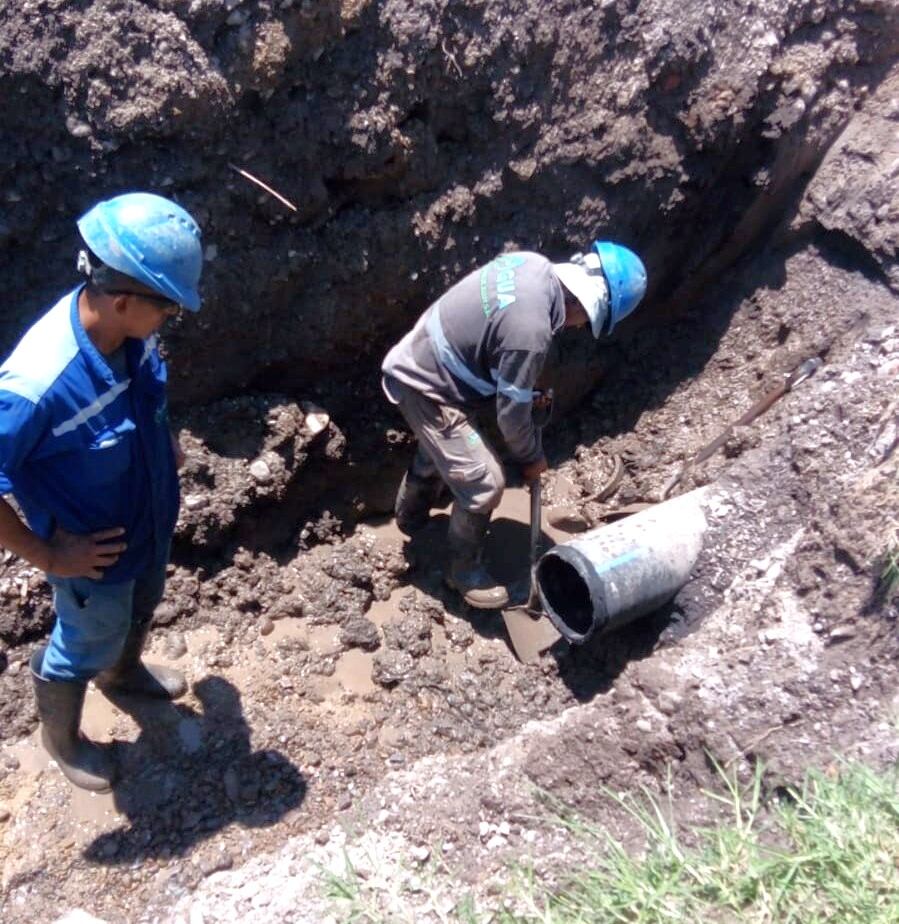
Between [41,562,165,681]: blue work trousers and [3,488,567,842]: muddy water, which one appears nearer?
[41,562,165,681]: blue work trousers

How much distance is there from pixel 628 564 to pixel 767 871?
4.29 feet

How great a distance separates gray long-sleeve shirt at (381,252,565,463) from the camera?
3.55 meters

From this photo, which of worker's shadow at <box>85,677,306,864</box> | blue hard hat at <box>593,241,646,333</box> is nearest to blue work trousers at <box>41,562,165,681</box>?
worker's shadow at <box>85,677,306,864</box>

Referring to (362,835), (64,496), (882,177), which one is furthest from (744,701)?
(882,177)

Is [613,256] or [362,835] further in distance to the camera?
[613,256]

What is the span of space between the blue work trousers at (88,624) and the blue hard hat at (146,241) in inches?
37.8

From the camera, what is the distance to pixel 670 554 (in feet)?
11.8

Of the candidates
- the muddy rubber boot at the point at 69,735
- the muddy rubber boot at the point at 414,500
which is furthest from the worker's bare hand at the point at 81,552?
the muddy rubber boot at the point at 414,500

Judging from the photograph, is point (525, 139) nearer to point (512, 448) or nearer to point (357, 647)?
point (512, 448)

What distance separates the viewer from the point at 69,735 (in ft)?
10.7

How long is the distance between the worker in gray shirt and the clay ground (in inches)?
19.4

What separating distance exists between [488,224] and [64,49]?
1824 millimetres

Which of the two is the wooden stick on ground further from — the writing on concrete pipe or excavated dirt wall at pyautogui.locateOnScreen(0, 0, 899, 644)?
the writing on concrete pipe

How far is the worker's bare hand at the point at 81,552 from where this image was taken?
2654 mm
